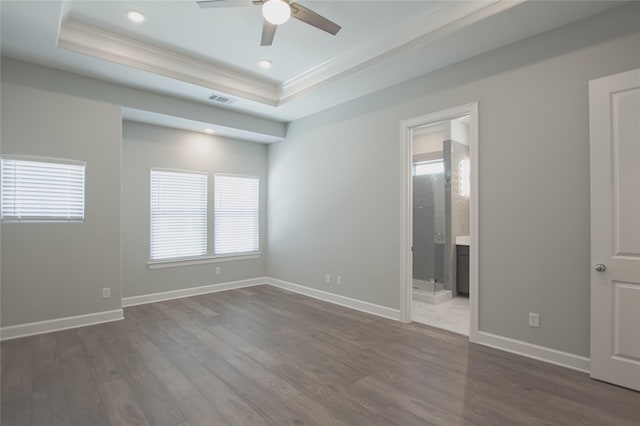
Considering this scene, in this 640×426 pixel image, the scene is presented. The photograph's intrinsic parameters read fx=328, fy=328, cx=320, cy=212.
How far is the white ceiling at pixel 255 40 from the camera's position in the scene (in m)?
2.90

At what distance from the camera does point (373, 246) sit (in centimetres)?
454

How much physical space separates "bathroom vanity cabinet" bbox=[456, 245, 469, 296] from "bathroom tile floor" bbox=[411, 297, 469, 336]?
17 centimetres

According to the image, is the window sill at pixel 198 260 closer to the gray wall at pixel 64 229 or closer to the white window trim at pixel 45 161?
the gray wall at pixel 64 229

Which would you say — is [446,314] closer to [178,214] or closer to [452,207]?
[452,207]

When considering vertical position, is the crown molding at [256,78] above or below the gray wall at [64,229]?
above

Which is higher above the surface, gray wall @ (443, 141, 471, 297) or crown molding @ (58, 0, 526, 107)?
→ crown molding @ (58, 0, 526, 107)

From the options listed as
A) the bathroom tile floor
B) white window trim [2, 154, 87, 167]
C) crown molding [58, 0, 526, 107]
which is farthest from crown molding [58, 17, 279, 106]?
the bathroom tile floor

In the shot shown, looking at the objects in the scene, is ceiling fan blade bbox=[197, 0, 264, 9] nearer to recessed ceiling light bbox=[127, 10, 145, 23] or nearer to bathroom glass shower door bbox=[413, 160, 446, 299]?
recessed ceiling light bbox=[127, 10, 145, 23]

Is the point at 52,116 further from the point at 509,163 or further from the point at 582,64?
the point at 582,64

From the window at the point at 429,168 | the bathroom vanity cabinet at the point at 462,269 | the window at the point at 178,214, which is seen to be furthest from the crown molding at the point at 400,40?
the bathroom vanity cabinet at the point at 462,269

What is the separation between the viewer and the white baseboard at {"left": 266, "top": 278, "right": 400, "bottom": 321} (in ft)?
14.2

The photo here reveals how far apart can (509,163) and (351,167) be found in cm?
214

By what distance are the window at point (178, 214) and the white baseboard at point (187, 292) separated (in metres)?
0.57

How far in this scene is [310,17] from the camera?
2666mm
